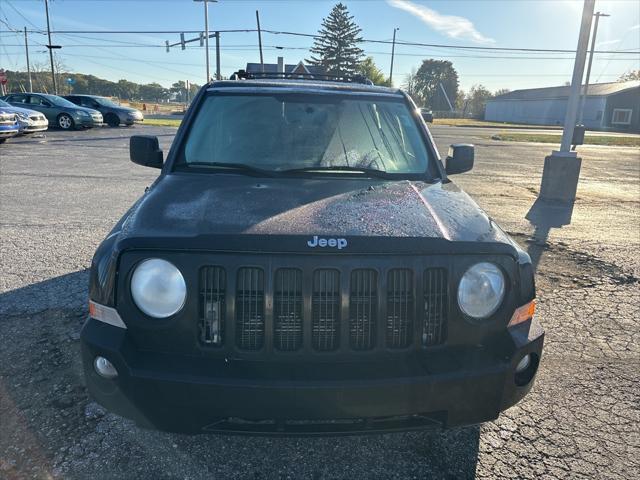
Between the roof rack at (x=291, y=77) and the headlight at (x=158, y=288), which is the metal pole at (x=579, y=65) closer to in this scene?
the roof rack at (x=291, y=77)

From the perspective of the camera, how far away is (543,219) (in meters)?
7.78

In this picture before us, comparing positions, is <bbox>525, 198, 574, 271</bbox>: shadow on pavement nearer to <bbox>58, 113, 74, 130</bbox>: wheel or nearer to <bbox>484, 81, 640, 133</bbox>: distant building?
<bbox>58, 113, 74, 130</bbox>: wheel

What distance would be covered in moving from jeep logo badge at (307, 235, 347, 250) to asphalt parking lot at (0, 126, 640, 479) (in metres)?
1.14

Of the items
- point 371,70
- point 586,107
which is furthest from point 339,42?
point 586,107

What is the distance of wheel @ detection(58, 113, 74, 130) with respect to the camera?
21.7m

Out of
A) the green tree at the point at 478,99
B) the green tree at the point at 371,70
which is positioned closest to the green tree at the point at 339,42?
the green tree at the point at 371,70

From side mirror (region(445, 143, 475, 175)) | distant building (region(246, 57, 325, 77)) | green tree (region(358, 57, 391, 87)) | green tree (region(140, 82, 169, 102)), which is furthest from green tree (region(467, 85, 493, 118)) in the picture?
side mirror (region(445, 143, 475, 175))

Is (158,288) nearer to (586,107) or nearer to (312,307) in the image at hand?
(312,307)

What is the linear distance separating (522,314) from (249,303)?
127 cm

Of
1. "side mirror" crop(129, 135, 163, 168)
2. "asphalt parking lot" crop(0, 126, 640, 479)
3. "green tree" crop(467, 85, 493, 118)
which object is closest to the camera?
"asphalt parking lot" crop(0, 126, 640, 479)

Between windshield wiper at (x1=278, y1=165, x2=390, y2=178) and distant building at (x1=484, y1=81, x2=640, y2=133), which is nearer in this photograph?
windshield wiper at (x1=278, y1=165, x2=390, y2=178)

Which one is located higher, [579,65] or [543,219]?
[579,65]

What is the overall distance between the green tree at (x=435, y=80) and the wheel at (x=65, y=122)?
92695 mm

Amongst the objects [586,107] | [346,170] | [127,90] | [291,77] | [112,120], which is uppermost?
[127,90]
